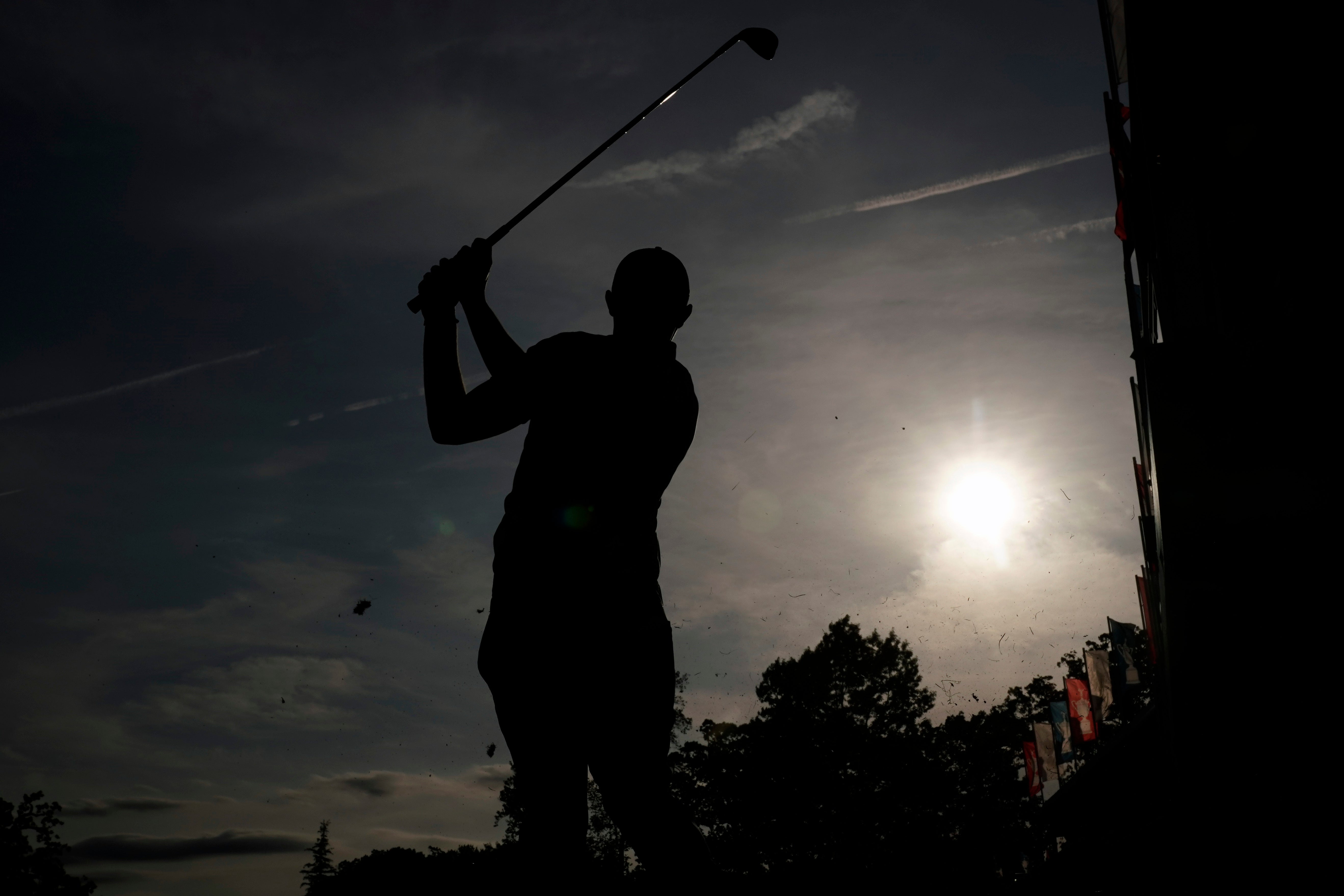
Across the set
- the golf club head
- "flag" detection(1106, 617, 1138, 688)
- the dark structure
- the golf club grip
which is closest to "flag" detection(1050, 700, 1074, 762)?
"flag" detection(1106, 617, 1138, 688)

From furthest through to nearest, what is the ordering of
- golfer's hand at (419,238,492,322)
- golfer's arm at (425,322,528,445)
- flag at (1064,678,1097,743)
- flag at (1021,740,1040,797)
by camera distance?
flag at (1021,740,1040,797) → flag at (1064,678,1097,743) → golfer's hand at (419,238,492,322) → golfer's arm at (425,322,528,445)

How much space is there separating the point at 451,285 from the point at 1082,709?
3006cm

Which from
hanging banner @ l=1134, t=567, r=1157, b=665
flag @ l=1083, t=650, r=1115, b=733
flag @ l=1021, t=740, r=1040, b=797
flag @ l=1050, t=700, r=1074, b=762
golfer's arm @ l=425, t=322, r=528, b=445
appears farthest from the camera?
flag @ l=1021, t=740, r=1040, b=797

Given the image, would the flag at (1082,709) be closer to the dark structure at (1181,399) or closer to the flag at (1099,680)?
the flag at (1099,680)

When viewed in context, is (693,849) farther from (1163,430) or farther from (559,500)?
(1163,430)

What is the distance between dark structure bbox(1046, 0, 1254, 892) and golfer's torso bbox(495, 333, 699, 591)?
1462 mm

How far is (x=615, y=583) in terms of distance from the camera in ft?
7.33

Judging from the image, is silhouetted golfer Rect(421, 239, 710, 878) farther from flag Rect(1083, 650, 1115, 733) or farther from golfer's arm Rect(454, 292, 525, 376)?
flag Rect(1083, 650, 1115, 733)

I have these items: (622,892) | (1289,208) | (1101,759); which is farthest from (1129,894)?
(1101,759)

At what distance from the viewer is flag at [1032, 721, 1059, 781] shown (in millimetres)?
30000

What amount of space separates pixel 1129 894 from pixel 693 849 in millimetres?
1061

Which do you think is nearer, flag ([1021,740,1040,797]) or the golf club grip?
the golf club grip

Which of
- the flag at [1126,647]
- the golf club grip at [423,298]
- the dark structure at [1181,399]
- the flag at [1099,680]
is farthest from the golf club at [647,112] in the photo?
the flag at [1099,680]

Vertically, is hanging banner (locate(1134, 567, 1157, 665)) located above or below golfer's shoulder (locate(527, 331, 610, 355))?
above
